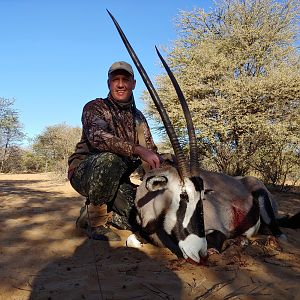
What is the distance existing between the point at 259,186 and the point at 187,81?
8.91 m

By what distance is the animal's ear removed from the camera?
115 inches

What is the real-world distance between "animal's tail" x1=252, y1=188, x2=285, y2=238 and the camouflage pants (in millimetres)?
1223

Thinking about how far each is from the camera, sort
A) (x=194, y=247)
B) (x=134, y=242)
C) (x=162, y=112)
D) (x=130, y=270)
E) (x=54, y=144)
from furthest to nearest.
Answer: (x=54, y=144) → (x=134, y=242) → (x=162, y=112) → (x=194, y=247) → (x=130, y=270)

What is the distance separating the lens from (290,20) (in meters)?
13.6

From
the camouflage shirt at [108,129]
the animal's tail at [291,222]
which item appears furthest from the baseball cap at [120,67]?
the animal's tail at [291,222]

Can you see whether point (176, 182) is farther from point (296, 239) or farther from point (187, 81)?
point (187, 81)

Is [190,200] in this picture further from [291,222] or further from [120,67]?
[291,222]

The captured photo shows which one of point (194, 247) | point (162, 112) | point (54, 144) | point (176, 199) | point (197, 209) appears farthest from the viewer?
point (54, 144)

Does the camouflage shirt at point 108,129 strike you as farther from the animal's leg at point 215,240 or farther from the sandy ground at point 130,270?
the animal's leg at point 215,240

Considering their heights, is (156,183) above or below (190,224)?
above

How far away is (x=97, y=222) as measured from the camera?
3447 mm

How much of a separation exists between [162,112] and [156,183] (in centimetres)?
54

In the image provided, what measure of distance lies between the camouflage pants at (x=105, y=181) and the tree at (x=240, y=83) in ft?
26.5

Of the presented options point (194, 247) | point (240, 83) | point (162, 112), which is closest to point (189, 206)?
point (194, 247)
